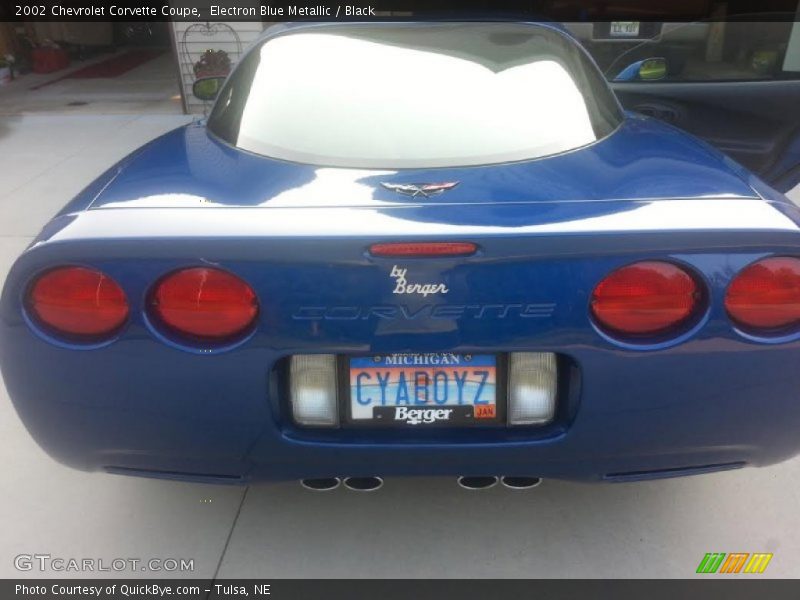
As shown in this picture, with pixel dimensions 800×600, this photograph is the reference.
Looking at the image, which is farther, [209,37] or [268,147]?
[209,37]

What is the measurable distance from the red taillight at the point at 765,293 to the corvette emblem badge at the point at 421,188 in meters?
0.69

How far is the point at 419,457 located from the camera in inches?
69.6

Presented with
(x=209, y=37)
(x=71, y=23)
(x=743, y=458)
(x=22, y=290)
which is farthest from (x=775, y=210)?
(x=71, y=23)

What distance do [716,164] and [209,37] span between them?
8637 millimetres

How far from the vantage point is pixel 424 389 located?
172cm

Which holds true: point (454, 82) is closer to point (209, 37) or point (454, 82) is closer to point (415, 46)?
point (415, 46)

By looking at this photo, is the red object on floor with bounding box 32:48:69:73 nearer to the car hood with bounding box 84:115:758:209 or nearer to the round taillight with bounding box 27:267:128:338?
the car hood with bounding box 84:115:758:209

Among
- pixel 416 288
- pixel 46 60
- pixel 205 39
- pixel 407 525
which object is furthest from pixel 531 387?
pixel 46 60

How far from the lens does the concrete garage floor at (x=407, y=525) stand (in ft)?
6.70

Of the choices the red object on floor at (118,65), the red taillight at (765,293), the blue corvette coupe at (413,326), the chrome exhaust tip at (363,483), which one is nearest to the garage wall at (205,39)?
the red object on floor at (118,65)

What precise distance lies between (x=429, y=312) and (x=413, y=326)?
47mm

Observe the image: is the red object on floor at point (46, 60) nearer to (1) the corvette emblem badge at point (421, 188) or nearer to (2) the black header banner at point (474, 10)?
(2) the black header banner at point (474, 10)

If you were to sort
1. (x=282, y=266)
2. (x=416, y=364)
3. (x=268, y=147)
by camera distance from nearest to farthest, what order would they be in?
1. (x=282, y=266)
2. (x=416, y=364)
3. (x=268, y=147)

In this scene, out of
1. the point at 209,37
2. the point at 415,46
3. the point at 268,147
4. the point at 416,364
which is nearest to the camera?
the point at 416,364
